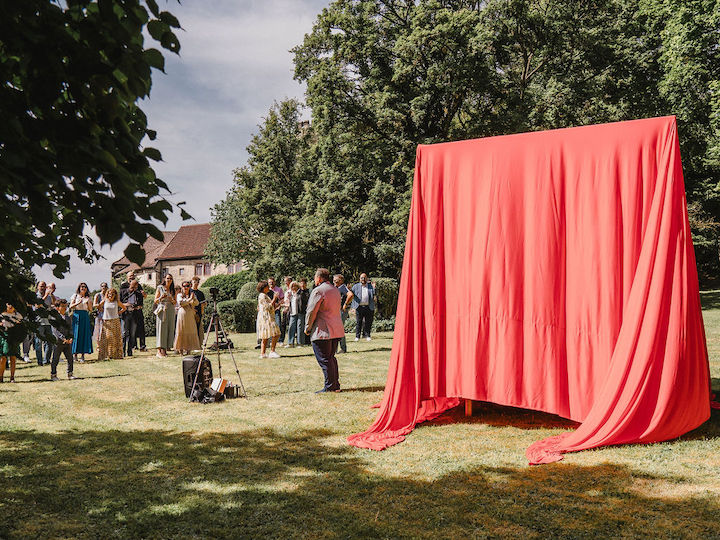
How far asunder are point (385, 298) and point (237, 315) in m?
6.46

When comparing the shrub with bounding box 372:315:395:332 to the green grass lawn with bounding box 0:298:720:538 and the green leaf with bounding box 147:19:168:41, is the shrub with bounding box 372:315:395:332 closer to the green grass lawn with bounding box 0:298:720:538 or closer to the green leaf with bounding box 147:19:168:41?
the green grass lawn with bounding box 0:298:720:538

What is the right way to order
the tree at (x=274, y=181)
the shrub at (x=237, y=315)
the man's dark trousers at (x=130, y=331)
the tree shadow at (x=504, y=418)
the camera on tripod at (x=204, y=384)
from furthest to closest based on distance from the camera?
1. the tree at (x=274, y=181)
2. the shrub at (x=237, y=315)
3. the man's dark trousers at (x=130, y=331)
4. the camera on tripod at (x=204, y=384)
5. the tree shadow at (x=504, y=418)

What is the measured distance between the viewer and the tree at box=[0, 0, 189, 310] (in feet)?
8.53

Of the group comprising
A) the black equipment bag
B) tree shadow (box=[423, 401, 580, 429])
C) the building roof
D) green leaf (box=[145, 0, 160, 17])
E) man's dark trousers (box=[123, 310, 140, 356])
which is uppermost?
the building roof

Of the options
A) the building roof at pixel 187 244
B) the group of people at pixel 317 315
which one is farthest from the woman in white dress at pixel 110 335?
the building roof at pixel 187 244

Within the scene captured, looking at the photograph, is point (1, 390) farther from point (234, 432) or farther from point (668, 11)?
point (668, 11)

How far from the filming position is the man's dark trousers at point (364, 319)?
17.9 meters

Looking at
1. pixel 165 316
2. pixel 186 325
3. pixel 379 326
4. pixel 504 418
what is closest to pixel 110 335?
pixel 165 316

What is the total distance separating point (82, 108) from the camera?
2867mm

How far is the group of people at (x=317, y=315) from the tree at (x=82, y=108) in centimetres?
600

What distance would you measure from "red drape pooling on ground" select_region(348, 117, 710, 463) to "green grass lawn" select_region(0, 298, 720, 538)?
45cm

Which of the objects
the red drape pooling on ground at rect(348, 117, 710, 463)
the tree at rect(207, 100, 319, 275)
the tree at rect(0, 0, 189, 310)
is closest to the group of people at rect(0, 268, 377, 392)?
the red drape pooling on ground at rect(348, 117, 710, 463)

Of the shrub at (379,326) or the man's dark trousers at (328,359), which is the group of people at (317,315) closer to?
the man's dark trousers at (328,359)

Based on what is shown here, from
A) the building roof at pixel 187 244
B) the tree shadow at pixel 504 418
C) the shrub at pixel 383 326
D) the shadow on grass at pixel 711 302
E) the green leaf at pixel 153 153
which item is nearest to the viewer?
the green leaf at pixel 153 153
